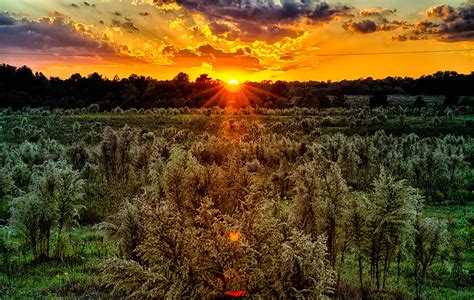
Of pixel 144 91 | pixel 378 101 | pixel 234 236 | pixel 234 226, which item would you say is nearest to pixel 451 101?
pixel 378 101

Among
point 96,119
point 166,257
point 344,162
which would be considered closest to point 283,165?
point 344,162

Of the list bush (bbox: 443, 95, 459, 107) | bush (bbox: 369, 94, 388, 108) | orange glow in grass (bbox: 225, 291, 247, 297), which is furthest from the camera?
bush (bbox: 369, 94, 388, 108)

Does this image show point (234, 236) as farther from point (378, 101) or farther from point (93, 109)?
point (378, 101)

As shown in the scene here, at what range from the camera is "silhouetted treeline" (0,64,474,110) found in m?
120

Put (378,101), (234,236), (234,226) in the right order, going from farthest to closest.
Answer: (378,101)
(234,226)
(234,236)

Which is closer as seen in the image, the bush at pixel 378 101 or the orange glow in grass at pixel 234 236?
the orange glow in grass at pixel 234 236

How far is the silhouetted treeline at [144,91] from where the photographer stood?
120 m

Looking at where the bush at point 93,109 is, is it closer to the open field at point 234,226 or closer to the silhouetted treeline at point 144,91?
the silhouetted treeline at point 144,91

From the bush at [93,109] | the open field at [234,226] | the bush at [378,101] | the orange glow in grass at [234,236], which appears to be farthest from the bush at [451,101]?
the orange glow in grass at [234,236]

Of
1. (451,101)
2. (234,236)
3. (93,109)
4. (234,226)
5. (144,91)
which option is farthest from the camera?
(144,91)

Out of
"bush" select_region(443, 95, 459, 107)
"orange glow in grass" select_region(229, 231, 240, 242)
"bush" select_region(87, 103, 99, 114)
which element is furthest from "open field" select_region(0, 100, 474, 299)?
"bush" select_region(443, 95, 459, 107)

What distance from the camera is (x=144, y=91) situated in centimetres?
13725

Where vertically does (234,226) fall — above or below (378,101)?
below

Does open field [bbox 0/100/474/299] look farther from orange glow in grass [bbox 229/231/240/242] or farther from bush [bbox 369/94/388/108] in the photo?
bush [bbox 369/94/388/108]
